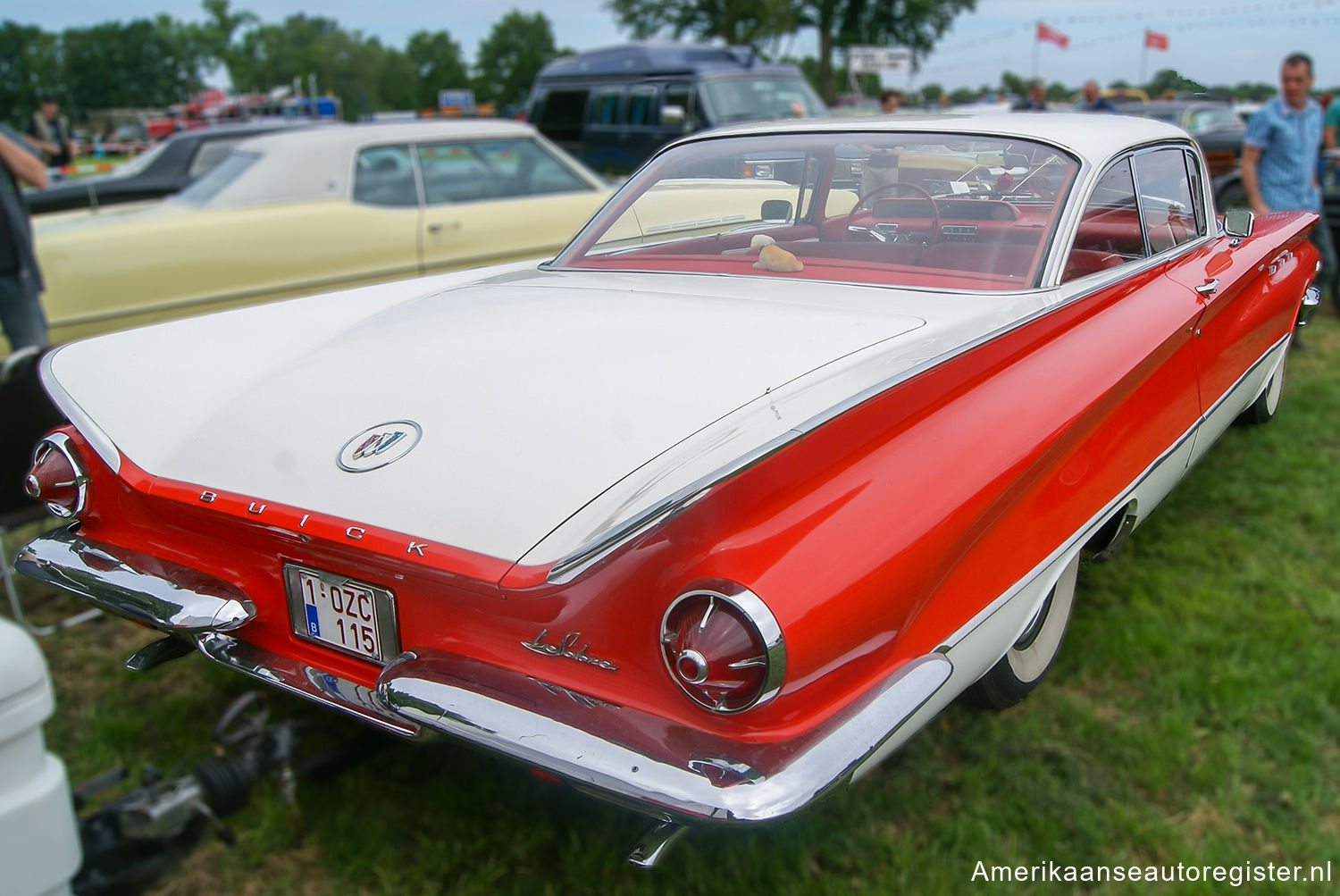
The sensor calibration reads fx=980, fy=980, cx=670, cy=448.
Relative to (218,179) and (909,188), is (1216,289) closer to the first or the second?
(909,188)

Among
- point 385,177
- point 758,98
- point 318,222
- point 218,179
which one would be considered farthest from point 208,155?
point 758,98

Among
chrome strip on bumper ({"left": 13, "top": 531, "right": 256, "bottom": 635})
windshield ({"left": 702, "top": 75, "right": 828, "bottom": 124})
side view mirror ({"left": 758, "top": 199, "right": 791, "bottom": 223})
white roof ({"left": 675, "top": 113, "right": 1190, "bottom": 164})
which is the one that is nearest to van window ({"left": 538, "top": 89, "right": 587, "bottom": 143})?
windshield ({"left": 702, "top": 75, "right": 828, "bottom": 124})

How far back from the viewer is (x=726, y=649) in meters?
1.30

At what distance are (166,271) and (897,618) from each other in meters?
4.19

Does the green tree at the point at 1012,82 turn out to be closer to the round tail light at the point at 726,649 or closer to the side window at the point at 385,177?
the round tail light at the point at 726,649

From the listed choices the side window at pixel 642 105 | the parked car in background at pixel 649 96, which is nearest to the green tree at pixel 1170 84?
the parked car in background at pixel 649 96

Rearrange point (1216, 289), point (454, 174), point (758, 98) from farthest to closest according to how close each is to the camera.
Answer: point (758, 98), point (454, 174), point (1216, 289)

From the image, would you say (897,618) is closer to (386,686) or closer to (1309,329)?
(386,686)

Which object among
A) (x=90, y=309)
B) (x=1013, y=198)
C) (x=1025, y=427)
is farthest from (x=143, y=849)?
(x=90, y=309)

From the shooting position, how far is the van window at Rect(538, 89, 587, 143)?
11.1 meters

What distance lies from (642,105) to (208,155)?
4.32m

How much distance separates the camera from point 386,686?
1.50 meters

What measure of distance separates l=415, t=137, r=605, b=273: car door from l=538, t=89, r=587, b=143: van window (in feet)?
18.0

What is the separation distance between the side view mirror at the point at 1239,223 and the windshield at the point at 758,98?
6.92 meters
